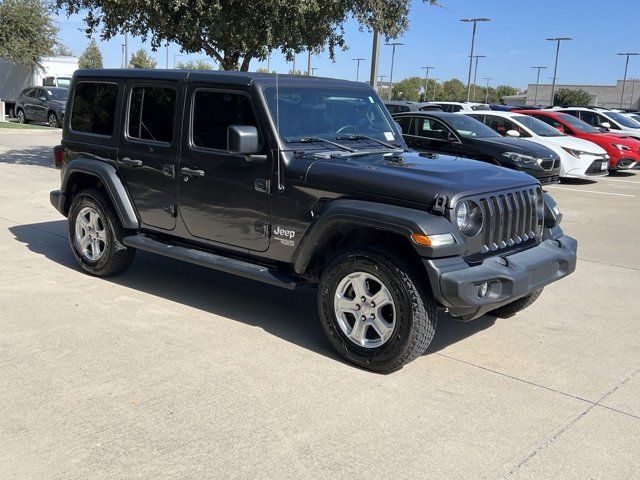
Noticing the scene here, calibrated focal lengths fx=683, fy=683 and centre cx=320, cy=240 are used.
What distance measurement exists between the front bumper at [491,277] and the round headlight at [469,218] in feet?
0.67

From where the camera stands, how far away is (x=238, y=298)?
236 inches

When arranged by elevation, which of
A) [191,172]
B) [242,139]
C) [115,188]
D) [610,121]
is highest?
[610,121]

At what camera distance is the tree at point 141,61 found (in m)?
59.8

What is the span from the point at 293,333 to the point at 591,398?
2.13 m

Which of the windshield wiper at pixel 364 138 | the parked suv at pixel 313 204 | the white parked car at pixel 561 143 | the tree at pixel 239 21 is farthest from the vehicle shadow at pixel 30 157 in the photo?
the windshield wiper at pixel 364 138

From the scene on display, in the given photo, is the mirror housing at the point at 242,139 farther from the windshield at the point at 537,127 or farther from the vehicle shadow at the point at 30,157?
the windshield at the point at 537,127

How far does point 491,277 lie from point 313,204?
1301 millimetres

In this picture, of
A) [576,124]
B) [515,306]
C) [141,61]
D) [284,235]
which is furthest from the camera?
[141,61]

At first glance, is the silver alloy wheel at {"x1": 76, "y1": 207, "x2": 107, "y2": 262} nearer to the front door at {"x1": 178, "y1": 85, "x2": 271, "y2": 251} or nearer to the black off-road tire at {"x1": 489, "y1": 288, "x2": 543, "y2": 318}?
the front door at {"x1": 178, "y1": 85, "x2": 271, "y2": 251}

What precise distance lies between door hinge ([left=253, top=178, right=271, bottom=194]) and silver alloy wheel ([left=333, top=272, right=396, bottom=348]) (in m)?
0.93

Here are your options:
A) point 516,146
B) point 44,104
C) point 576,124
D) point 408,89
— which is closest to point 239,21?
point 516,146

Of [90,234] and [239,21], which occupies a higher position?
[239,21]

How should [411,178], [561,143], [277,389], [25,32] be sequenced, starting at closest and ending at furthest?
[277,389] < [411,178] < [561,143] < [25,32]

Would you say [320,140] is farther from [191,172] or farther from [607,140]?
[607,140]
